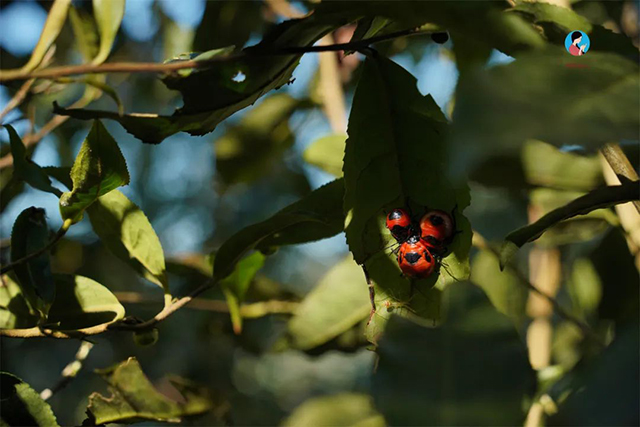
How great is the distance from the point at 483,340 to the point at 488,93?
0.10 metres

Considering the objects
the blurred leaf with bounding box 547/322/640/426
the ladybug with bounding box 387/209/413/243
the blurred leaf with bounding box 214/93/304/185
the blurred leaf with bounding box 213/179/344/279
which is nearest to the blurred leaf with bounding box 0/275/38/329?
the blurred leaf with bounding box 213/179/344/279

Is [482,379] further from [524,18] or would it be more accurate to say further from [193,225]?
[193,225]

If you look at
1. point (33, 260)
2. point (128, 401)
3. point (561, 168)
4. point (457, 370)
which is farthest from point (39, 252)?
point (561, 168)

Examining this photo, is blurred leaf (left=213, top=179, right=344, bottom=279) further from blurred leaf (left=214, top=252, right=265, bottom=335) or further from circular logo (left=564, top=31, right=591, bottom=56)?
circular logo (left=564, top=31, right=591, bottom=56)

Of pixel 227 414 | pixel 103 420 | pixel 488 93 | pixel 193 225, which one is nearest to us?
pixel 488 93

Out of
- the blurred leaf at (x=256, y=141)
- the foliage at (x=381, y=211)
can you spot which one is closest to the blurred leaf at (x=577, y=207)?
the foliage at (x=381, y=211)

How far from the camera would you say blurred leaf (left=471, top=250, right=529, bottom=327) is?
0.76m

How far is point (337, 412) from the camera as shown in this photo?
2.29ft

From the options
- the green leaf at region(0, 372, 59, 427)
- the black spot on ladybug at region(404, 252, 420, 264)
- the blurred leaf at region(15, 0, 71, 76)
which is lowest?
the green leaf at region(0, 372, 59, 427)

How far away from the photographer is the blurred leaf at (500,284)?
0.76 m

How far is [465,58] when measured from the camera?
2.44 feet

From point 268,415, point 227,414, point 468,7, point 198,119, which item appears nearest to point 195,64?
point 198,119

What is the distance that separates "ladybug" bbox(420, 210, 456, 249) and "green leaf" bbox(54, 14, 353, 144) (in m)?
0.12

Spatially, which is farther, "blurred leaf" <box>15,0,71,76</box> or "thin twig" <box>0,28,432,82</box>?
"blurred leaf" <box>15,0,71,76</box>
